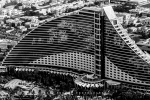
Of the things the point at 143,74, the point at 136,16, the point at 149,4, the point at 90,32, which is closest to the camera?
the point at 143,74

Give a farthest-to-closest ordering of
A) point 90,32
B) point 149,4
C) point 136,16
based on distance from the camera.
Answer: point 149,4 < point 136,16 < point 90,32

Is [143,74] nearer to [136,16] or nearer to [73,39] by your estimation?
[73,39]

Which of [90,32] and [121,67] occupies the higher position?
[90,32]

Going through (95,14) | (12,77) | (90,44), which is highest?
(95,14)

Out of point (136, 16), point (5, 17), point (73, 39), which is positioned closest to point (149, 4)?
point (136, 16)

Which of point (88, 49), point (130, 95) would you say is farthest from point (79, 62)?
point (130, 95)

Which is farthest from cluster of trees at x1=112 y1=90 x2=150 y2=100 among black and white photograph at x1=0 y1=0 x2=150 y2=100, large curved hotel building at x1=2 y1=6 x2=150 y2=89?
large curved hotel building at x1=2 y1=6 x2=150 y2=89

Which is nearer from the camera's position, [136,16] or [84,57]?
[84,57]

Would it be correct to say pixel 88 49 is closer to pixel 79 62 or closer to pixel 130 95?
pixel 79 62

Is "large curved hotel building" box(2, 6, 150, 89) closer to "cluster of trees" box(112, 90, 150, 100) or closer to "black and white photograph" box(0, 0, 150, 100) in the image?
"black and white photograph" box(0, 0, 150, 100)
